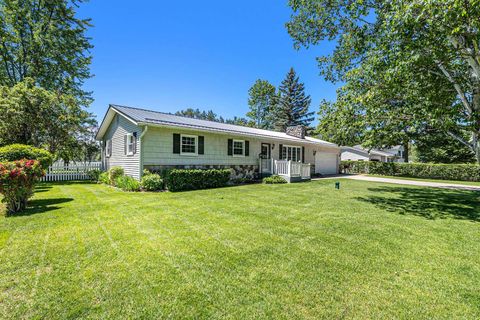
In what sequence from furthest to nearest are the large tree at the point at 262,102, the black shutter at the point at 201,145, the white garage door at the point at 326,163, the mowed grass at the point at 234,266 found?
the large tree at the point at 262,102
the white garage door at the point at 326,163
the black shutter at the point at 201,145
the mowed grass at the point at 234,266

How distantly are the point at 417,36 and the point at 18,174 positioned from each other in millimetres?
11899

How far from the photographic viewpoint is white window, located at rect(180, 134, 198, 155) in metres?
11.3

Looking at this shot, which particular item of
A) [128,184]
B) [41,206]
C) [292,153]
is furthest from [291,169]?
[41,206]

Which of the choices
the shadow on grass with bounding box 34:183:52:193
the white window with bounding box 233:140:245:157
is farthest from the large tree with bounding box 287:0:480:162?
the shadow on grass with bounding box 34:183:52:193

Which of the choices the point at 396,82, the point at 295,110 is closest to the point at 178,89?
the point at 396,82

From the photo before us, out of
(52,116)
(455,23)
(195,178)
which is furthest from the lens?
(52,116)

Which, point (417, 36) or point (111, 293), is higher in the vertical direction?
point (417, 36)

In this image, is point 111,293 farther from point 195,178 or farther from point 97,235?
point 195,178

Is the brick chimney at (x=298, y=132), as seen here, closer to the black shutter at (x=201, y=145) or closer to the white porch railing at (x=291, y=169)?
the white porch railing at (x=291, y=169)

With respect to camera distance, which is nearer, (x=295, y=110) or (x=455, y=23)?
(x=455, y=23)

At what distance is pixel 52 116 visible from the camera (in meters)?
14.5

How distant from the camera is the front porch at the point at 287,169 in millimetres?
13931

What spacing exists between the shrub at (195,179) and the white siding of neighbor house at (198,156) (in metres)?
1.12

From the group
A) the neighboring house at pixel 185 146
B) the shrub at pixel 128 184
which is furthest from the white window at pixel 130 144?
the shrub at pixel 128 184
